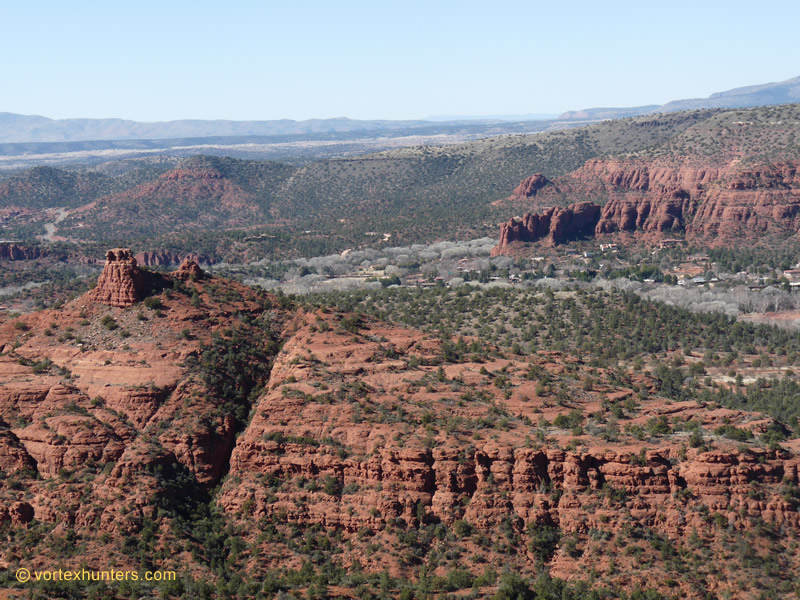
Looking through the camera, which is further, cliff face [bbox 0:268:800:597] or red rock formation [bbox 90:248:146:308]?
red rock formation [bbox 90:248:146:308]

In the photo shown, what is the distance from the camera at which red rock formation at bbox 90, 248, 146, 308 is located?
74875mm

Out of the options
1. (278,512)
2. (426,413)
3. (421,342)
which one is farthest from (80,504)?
(421,342)

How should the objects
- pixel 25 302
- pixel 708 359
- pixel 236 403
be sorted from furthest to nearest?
pixel 25 302, pixel 708 359, pixel 236 403

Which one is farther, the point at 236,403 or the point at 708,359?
the point at 708,359

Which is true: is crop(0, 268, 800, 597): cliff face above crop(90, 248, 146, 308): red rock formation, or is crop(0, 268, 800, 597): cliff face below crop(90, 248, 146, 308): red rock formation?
below

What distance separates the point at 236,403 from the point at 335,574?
16.0 m

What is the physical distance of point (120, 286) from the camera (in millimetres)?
75188

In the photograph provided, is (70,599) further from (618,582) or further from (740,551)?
(740,551)

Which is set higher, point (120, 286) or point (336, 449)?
point (120, 286)

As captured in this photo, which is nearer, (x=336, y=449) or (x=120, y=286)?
(x=336, y=449)

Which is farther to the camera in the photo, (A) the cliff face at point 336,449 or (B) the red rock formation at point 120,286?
(B) the red rock formation at point 120,286

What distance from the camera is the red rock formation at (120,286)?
74.9 meters

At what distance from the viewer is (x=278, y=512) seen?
60.4 m

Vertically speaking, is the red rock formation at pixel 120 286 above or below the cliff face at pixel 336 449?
above
